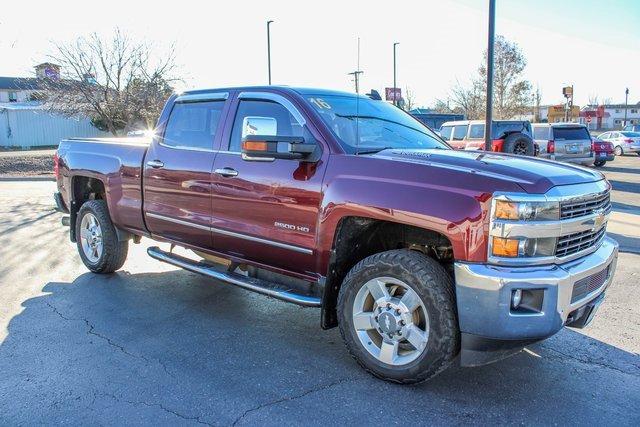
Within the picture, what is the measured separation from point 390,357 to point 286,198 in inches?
53.6

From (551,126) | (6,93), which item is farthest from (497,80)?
(6,93)

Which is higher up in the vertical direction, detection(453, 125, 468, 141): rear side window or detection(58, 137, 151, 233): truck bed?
detection(453, 125, 468, 141): rear side window

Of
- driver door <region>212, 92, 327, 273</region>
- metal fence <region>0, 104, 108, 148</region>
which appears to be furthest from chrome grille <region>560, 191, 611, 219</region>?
metal fence <region>0, 104, 108, 148</region>

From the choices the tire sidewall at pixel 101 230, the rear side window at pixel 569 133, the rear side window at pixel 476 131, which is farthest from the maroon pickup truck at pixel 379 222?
the rear side window at pixel 569 133

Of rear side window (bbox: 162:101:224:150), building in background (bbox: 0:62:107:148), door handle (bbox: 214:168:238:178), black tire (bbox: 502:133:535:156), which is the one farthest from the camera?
building in background (bbox: 0:62:107:148)

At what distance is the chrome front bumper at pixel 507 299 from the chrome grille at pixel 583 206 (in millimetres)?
334

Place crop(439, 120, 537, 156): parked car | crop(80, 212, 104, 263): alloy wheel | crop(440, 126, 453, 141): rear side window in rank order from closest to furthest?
crop(80, 212, 104, 263): alloy wheel < crop(439, 120, 537, 156): parked car < crop(440, 126, 453, 141): rear side window

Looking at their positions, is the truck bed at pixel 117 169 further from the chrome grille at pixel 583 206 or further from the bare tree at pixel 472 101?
the bare tree at pixel 472 101

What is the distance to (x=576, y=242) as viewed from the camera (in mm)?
3502

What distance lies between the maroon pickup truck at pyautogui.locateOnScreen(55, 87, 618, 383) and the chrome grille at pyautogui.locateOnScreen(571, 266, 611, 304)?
0.5 inches

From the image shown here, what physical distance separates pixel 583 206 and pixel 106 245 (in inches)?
190

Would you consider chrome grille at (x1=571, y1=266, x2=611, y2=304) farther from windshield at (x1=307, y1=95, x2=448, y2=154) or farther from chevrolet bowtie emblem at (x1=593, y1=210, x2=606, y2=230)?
windshield at (x1=307, y1=95, x2=448, y2=154)

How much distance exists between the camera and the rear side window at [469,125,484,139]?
1838 cm

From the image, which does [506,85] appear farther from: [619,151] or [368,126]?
[368,126]
